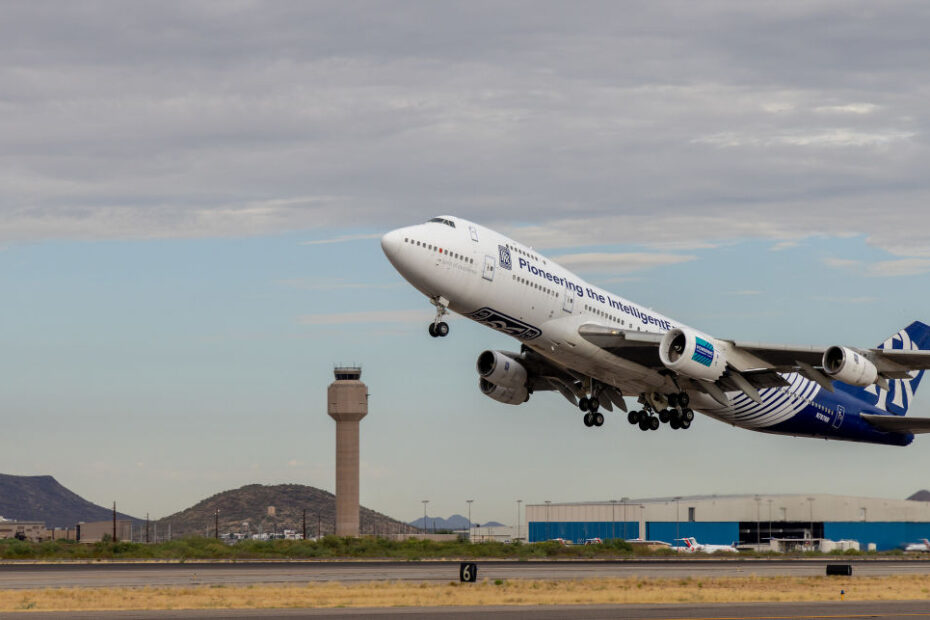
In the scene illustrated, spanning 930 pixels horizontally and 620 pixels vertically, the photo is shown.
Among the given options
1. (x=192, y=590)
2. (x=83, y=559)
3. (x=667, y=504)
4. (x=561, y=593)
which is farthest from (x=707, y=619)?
(x=667, y=504)

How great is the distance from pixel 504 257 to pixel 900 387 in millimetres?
36314

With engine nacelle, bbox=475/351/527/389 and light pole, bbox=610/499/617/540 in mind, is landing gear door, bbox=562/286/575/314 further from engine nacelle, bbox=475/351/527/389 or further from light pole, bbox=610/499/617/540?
light pole, bbox=610/499/617/540

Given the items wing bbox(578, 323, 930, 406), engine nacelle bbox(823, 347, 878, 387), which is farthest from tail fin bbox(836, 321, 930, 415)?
engine nacelle bbox(823, 347, 878, 387)

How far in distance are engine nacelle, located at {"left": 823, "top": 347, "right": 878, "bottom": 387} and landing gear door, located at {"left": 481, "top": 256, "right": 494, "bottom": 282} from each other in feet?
53.5

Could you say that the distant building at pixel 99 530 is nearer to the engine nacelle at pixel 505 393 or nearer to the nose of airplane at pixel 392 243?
the engine nacelle at pixel 505 393

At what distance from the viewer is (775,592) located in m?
52.5

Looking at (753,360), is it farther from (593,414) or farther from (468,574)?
(468,574)

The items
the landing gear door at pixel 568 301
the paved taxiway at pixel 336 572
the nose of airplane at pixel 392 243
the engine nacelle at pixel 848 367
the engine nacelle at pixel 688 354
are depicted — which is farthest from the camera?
the paved taxiway at pixel 336 572

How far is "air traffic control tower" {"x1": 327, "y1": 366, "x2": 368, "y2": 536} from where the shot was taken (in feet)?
552

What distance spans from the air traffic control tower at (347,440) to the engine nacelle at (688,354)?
11652 centimetres

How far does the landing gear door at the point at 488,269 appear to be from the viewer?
163 feet

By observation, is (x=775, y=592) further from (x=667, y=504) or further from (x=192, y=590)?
(x=667, y=504)

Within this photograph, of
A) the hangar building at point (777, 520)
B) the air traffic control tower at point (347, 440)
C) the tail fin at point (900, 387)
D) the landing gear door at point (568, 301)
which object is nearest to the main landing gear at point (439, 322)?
the landing gear door at point (568, 301)

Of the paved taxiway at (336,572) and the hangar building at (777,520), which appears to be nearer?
the paved taxiway at (336,572)
